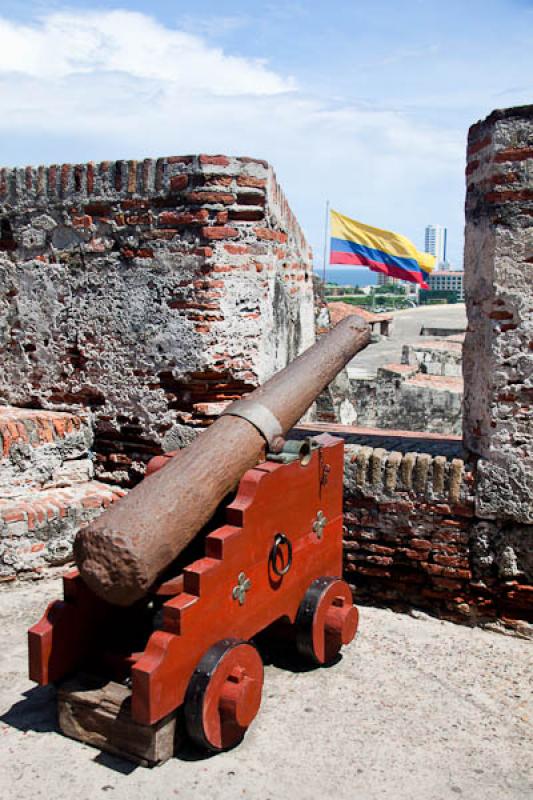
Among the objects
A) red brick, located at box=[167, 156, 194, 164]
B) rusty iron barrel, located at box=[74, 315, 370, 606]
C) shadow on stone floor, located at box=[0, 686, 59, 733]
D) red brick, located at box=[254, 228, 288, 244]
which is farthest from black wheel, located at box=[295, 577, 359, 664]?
red brick, located at box=[167, 156, 194, 164]

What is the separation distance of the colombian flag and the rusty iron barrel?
10433 mm

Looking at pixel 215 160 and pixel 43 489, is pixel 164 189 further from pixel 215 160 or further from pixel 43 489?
pixel 43 489

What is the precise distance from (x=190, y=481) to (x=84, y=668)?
94cm

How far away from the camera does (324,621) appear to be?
13.5ft

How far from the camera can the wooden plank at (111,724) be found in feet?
10.7

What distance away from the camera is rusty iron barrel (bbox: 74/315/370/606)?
10.5 feet

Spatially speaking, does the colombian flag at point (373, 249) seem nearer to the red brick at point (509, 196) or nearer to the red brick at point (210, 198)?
the red brick at point (210, 198)

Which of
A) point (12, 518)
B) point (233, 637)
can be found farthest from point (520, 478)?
point (12, 518)

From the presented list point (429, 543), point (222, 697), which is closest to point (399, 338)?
point (429, 543)

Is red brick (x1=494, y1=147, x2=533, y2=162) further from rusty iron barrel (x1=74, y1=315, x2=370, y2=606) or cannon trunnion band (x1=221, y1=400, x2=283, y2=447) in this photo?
cannon trunnion band (x1=221, y1=400, x2=283, y2=447)

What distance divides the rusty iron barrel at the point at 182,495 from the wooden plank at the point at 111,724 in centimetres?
40

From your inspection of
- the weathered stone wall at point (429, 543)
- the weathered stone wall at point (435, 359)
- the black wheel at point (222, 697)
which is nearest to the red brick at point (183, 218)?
the weathered stone wall at point (429, 543)

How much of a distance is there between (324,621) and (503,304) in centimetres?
199

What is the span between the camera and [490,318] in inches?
183
